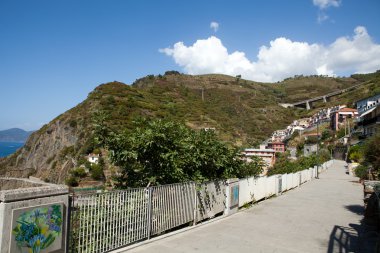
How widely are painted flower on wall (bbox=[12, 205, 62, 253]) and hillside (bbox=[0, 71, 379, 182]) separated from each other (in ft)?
15.2

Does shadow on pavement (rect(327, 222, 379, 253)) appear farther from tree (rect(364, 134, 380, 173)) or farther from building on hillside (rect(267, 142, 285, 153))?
building on hillside (rect(267, 142, 285, 153))

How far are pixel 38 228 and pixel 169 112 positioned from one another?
84.2 metres

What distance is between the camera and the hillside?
6060 centimetres

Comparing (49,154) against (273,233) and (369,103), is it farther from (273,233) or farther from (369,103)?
(369,103)

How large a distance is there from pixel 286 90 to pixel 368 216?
193103 mm

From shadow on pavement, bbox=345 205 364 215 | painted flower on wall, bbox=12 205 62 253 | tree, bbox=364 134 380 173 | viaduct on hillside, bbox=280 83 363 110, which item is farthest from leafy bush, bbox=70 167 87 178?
viaduct on hillside, bbox=280 83 363 110

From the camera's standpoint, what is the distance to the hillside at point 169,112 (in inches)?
2386

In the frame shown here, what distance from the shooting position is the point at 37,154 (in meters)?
71.9

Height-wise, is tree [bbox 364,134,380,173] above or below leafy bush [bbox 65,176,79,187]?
above

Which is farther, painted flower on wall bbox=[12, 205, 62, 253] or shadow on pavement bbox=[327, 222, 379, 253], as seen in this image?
shadow on pavement bbox=[327, 222, 379, 253]

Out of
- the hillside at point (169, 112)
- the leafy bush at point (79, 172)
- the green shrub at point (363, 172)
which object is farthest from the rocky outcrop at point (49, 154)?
the green shrub at point (363, 172)

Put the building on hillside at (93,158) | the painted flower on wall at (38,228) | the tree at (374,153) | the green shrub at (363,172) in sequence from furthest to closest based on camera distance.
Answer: the building on hillside at (93,158)
the green shrub at (363,172)
the tree at (374,153)
the painted flower on wall at (38,228)

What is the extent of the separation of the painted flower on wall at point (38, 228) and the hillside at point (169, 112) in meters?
4.62

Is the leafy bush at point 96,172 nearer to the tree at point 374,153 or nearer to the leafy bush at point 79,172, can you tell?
the leafy bush at point 79,172
